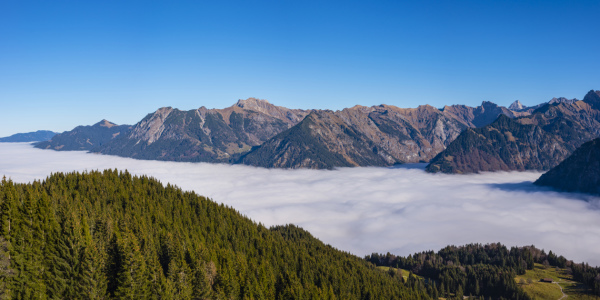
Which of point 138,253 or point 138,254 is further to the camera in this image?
point 138,253

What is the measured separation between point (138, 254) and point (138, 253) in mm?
235

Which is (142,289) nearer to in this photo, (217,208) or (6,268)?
(6,268)

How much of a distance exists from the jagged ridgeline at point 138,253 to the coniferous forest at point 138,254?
242mm

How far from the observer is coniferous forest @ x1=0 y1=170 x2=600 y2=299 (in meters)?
69.8

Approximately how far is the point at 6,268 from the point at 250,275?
70.2 m

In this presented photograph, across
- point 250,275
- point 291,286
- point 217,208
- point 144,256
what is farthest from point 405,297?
point 144,256

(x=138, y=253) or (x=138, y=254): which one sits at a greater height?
(x=138, y=253)

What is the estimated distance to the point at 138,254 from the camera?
78.1 metres

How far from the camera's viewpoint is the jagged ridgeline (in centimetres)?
6981

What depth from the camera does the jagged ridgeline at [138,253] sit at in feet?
229

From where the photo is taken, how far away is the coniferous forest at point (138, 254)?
6981 centimetres

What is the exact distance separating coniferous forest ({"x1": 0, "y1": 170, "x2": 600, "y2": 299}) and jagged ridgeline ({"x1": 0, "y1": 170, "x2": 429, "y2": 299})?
0.79 ft

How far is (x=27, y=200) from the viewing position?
246ft

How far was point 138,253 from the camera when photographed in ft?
257
